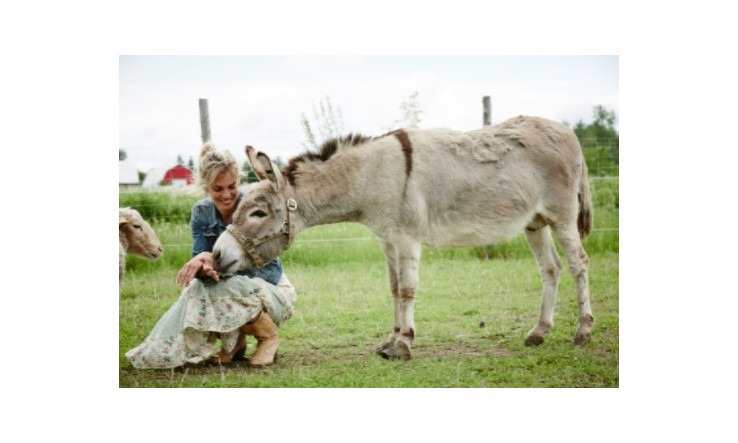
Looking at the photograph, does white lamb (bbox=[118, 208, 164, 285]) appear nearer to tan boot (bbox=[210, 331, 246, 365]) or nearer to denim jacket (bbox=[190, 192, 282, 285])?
denim jacket (bbox=[190, 192, 282, 285])

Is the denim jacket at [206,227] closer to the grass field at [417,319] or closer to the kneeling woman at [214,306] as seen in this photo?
the kneeling woman at [214,306]

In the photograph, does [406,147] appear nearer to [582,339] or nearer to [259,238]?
[259,238]

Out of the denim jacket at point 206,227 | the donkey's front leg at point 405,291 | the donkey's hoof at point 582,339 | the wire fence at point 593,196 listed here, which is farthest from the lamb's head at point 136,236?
the donkey's hoof at point 582,339

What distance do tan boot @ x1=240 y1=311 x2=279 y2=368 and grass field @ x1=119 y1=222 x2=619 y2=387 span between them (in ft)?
0.31

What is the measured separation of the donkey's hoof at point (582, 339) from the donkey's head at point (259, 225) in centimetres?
268

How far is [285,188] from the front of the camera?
14.8 ft

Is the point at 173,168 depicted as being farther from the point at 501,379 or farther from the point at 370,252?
the point at 501,379

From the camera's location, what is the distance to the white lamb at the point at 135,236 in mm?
5543

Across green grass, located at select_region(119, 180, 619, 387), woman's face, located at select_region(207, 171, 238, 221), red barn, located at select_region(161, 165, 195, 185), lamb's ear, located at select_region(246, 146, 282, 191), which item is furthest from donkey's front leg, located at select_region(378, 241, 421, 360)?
red barn, located at select_region(161, 165, 195, 185)

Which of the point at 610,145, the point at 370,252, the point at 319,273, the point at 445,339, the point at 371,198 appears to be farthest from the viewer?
the point at 370,252

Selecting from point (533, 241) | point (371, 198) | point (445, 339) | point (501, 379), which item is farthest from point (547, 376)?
point (371, 198)

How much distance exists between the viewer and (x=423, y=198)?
15.5 ft

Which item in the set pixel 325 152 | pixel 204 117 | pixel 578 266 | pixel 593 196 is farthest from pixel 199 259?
pixel 593 196

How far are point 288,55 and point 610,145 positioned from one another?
369 centimetres
